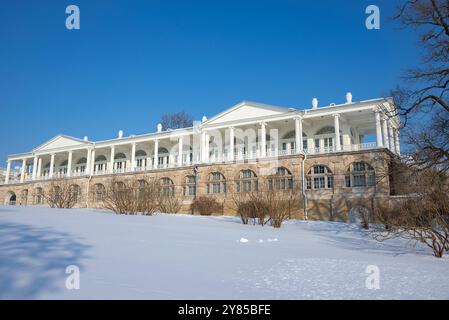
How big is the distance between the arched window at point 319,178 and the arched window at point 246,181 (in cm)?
527

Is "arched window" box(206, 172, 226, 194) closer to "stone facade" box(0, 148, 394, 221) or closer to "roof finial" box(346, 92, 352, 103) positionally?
"stone facade" box(0, 148, 394, 221)

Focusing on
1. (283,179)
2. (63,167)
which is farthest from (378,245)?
(63,167)

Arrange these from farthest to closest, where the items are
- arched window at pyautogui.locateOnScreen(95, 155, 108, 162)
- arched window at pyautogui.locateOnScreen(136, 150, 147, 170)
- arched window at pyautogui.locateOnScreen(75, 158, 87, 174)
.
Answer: arched window at pyautogui.locateOnScreen(75, 158, 87, 174) → arched window at pyautogui.locateOnScreen(95, 155, 108, 162) → arched window at pyautogui.locateOnScreen(136, 150, 147, 170)

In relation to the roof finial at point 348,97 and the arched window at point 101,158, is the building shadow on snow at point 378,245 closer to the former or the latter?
the roof finial at point 348,97

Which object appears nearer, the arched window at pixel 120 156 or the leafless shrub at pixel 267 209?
the leafless shrub at pixel 267 209

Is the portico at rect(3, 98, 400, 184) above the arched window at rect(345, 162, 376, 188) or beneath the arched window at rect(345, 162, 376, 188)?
above

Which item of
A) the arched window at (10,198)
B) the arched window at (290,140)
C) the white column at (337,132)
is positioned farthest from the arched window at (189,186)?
the arched window at (10,198)

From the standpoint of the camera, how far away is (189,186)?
38.2 meters

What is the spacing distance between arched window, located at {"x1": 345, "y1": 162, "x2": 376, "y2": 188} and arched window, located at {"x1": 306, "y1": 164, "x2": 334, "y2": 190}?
4.89 feet

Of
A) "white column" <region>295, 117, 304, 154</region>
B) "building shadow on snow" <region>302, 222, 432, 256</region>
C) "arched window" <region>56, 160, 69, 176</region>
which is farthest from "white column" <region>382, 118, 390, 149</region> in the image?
"arched window" <region>56, 160, 69, 176</region>

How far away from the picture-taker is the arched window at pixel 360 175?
29172mm

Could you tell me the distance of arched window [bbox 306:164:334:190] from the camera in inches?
1213

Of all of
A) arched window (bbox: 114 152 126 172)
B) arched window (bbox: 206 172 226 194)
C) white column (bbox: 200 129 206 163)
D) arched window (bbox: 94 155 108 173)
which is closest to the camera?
arched window (bbox: 206 172 226 194)
